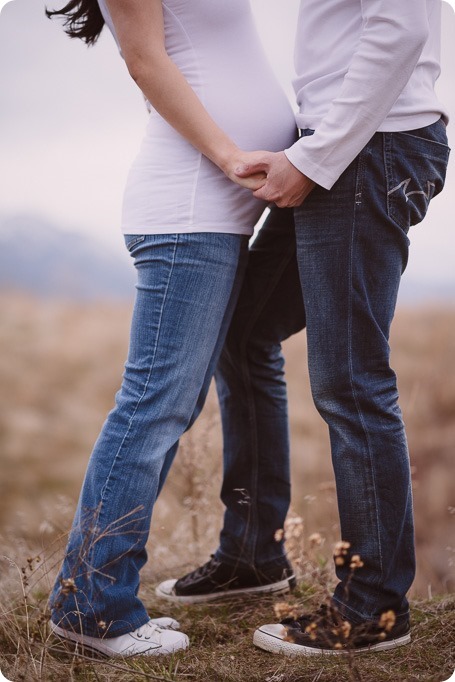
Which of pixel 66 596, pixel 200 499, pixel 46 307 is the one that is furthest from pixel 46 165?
pixel 66 596

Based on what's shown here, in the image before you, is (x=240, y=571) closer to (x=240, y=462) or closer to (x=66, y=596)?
(x=240, y=462)

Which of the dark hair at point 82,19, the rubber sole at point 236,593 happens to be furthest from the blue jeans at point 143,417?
the dark hair at point 82,19

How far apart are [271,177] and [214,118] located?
0.69 ft

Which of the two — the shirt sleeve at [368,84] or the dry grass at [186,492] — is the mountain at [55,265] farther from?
the shirt sleeve at [368,84]

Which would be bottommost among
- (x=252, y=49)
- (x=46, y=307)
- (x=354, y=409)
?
(x=46, y=307)

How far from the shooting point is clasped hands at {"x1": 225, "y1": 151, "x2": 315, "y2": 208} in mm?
1557

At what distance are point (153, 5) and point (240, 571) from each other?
4.98 ft

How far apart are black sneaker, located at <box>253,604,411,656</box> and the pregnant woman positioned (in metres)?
0.28

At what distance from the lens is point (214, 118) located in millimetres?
1646

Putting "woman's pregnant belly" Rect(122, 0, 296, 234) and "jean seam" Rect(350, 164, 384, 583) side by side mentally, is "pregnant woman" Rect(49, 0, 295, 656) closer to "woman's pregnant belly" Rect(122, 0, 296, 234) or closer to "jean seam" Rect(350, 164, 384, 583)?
"woman's pregnant belly" Rect(122, 0, 296, 234)

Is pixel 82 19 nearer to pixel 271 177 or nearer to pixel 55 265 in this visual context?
pixel 271 177

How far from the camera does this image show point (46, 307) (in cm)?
979

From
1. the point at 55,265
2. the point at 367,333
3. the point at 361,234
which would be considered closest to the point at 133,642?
the point at 367,333

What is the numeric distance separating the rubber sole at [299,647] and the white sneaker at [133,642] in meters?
0.19
